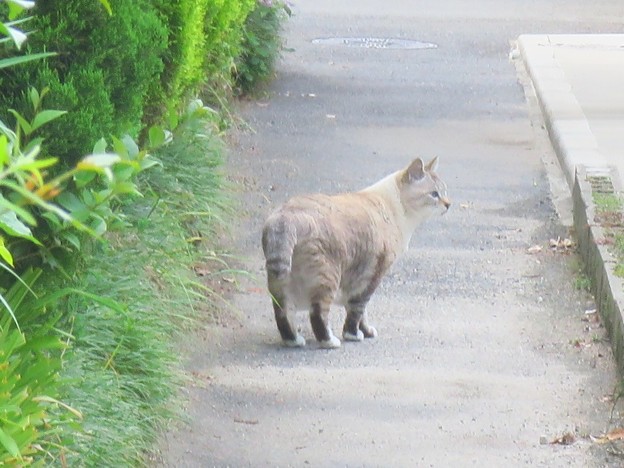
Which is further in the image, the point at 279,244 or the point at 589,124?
the point at 589,124

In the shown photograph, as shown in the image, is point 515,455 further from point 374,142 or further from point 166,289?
point 374,142

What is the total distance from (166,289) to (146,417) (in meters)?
1.49

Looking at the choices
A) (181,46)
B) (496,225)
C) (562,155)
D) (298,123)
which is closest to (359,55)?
(298,123)

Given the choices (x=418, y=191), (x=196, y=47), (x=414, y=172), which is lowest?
(x=418, y=191)

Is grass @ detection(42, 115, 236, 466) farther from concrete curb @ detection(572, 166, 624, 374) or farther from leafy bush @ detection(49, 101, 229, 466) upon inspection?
concrete curb @ detection(572, 166, 624, 374)

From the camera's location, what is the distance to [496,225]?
9.68 metres

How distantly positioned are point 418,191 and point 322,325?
3.78 feet

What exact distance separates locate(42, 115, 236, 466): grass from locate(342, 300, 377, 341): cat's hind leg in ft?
2.66

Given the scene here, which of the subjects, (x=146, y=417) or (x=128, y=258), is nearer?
(x=146, y=417)

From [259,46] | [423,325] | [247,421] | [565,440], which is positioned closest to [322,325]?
[423,325]

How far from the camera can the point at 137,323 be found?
594 cm

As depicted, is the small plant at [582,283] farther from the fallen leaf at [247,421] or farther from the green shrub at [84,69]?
the green shrub at [84,69]

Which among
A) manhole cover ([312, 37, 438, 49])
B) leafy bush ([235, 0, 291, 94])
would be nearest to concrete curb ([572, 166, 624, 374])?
leafy bush ([235, 0, 291, 94])

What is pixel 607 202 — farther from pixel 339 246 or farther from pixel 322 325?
pixel 322 325
